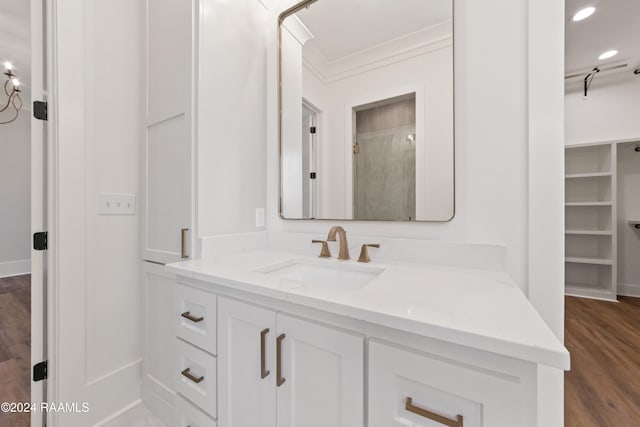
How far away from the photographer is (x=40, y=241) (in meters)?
1.19

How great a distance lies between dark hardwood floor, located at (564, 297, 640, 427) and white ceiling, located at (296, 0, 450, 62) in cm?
226

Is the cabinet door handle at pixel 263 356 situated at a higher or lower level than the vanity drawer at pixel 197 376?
higher

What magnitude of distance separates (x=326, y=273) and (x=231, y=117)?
983 millimetres

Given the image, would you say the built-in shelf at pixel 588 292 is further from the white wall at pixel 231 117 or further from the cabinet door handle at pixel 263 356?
the cabinet door handle at pixel 263 356

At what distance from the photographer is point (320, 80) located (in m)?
1.41

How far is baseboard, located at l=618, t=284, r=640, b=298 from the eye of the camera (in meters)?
3.18

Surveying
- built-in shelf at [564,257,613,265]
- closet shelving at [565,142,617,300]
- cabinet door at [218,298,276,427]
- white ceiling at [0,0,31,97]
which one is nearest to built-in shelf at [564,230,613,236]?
closet shelving at [565,142,617,300]

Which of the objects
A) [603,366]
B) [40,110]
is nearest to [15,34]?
[40,110]

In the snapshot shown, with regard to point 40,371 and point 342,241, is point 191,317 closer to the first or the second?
point 342,241

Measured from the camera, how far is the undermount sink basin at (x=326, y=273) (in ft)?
3.47

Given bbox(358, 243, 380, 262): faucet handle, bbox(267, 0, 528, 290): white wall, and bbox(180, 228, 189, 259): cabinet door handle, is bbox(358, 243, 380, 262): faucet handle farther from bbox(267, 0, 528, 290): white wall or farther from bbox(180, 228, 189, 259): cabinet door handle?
bbox(180, 228, 189, 259): cabinet door handle

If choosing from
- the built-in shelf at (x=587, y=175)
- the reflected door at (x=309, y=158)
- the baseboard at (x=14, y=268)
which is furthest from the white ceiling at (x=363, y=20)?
the baseboard at (x=14, y=268)

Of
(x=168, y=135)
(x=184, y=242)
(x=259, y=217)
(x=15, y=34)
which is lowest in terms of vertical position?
(x=184, y=242)

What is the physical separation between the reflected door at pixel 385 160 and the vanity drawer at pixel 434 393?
0.71 meters
